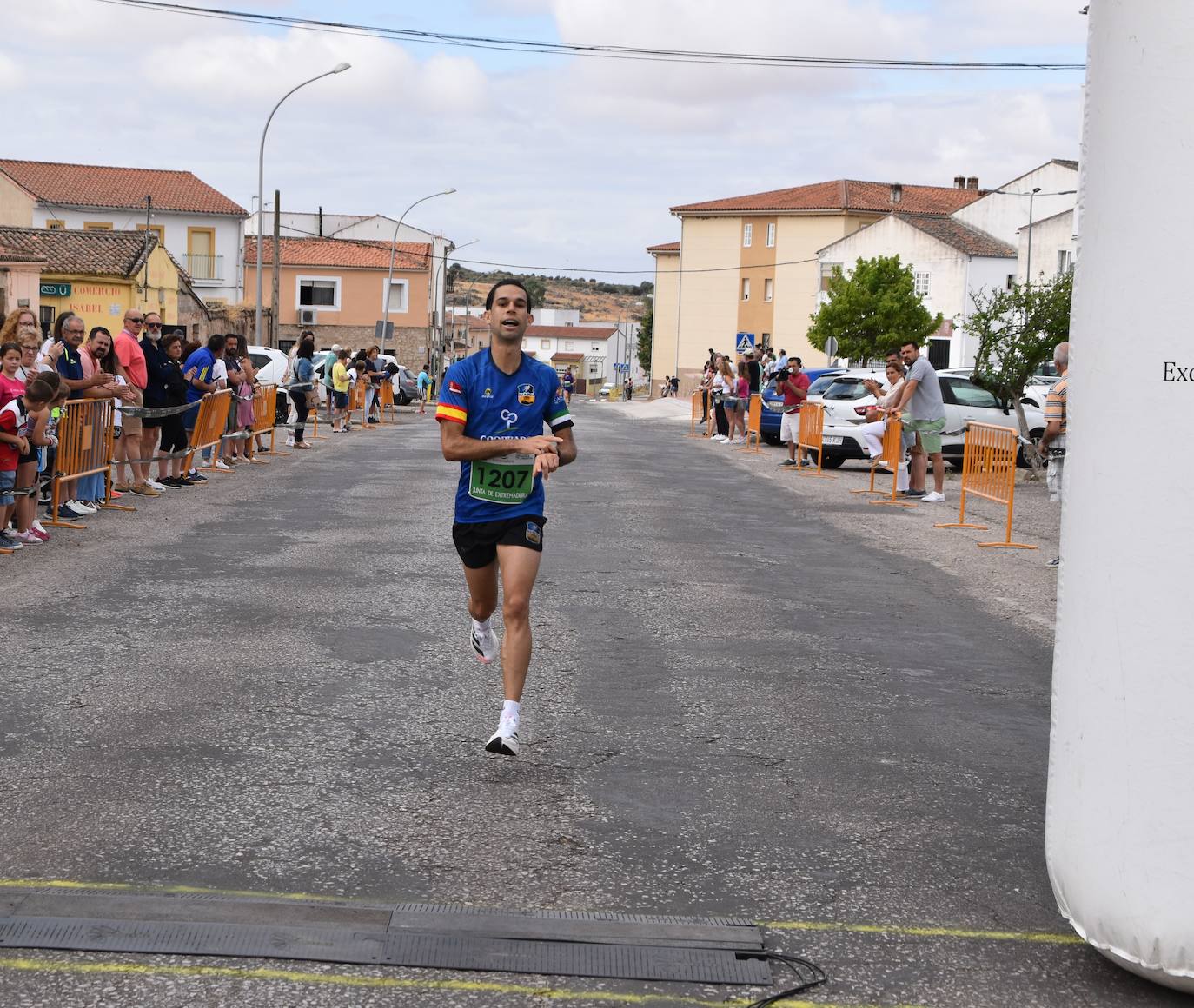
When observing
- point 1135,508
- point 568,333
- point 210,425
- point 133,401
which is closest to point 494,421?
point 1135,508

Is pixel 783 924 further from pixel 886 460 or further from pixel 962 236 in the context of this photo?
pixel 962 236


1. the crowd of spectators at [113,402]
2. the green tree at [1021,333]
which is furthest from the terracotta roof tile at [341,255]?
the green tree at [1021,333]

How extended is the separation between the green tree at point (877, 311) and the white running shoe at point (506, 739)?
6123cm

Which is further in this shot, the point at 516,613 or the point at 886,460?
Answer: the point at 886,460

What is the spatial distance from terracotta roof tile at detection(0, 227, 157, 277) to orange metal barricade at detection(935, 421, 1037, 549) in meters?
32.4

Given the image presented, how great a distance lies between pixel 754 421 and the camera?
31094 mm

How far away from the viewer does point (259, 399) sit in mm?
23891

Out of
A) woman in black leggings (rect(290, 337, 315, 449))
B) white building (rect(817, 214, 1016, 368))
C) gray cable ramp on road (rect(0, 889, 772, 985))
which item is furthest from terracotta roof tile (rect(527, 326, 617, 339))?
gray cable ramp on road (rect(0, 889, 772, 985))

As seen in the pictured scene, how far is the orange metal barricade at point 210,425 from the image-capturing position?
18891 millimetres

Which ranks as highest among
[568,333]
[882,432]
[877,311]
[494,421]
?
[568,333]

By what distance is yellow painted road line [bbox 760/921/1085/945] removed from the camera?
4.32 meters

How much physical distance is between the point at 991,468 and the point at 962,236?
60.1 metres

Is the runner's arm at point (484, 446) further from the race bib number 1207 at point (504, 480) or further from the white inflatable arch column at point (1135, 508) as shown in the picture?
the white inflatable arch column at point (1135, 508)

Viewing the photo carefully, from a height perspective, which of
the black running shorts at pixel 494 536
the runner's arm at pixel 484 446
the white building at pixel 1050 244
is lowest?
the black running shorts at pixel 494 536
